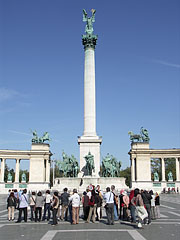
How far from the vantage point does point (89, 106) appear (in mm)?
55344

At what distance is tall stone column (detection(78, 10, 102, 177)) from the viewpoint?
52.1m

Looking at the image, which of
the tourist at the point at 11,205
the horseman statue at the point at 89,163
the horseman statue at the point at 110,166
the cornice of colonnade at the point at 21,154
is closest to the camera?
the tourist at the point at 11,205

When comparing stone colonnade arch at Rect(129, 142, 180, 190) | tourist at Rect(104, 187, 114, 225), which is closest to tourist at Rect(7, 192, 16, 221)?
tourist at Rect(104, 187, 114, 225)

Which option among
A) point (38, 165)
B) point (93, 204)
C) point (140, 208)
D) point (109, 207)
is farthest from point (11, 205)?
point (38, 165)

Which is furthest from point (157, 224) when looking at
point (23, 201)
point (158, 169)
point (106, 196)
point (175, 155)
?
point (158, 169)

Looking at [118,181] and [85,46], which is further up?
[85,46]

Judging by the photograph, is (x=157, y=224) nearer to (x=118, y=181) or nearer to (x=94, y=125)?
(x=118, y=181)

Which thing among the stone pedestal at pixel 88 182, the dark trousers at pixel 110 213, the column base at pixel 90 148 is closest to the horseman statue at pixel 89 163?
the stone pedestal at pixel 88 182

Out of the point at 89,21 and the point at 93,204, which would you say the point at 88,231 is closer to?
the point at 93,204

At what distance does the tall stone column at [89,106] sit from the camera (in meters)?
52.1

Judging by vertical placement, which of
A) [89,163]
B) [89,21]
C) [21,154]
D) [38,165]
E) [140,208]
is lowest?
[140,208]

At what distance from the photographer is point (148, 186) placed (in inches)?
2884

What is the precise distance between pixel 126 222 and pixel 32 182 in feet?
204

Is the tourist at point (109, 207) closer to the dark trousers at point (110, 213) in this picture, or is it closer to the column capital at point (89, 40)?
the dark trousers at point (110, 213)
